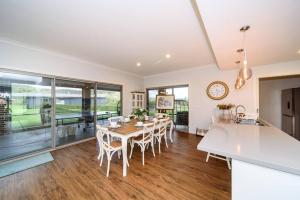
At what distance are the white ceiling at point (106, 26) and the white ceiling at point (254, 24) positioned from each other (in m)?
0.34

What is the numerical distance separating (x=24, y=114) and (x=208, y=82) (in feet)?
18.6

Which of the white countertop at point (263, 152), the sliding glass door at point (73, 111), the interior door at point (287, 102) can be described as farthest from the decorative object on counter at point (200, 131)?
the sliding glass door at point (73, 111)

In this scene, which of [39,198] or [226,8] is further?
[39,198]

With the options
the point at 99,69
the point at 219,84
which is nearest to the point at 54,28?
the point at 99,69

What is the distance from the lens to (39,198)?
5.70 feet

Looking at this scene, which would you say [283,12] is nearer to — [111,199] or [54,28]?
[111,199]

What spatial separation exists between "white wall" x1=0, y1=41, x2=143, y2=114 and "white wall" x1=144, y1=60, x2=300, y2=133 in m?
2.51

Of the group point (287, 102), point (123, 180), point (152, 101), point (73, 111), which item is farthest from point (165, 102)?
point (287, 102)

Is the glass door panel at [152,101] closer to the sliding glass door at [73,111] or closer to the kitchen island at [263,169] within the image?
the sliding glass door at [73,111]

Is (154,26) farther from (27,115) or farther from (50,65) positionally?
(27,115)

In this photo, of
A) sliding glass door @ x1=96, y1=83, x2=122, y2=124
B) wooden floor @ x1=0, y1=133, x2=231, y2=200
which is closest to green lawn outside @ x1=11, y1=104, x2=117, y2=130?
sliding glass door @ x1=96, y1=83, x2=122, y2=124

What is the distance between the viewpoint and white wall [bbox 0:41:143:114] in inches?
108

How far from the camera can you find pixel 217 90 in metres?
4.48

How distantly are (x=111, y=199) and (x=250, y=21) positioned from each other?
313cm
